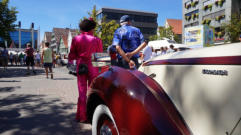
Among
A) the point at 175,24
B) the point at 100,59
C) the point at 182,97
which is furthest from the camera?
the point at 175,24

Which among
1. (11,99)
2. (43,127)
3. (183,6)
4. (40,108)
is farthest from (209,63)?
(183,6)

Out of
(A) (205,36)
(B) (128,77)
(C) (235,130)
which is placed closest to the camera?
(C) (235,130)

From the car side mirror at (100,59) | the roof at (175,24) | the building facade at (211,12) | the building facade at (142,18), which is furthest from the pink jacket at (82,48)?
the roof at (175,24)

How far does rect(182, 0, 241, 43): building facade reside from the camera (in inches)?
1204

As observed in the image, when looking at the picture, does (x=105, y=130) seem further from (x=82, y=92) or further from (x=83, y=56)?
(x=83, y=56)

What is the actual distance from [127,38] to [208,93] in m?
2.26

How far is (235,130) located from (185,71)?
1.63ft

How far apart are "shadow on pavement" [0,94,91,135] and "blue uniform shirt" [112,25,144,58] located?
1452 millimetres

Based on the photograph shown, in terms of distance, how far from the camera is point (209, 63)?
47.9 inches

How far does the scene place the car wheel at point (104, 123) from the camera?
5.30 feet

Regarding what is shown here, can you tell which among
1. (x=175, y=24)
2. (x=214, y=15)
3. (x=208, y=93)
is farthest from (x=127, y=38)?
(x=175, y=24)

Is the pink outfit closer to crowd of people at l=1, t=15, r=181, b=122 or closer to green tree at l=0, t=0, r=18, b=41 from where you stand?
crowd of people at l=1, t=15, r=181, b=122

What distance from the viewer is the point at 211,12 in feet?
113

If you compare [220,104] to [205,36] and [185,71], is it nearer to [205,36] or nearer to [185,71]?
[185,71]
